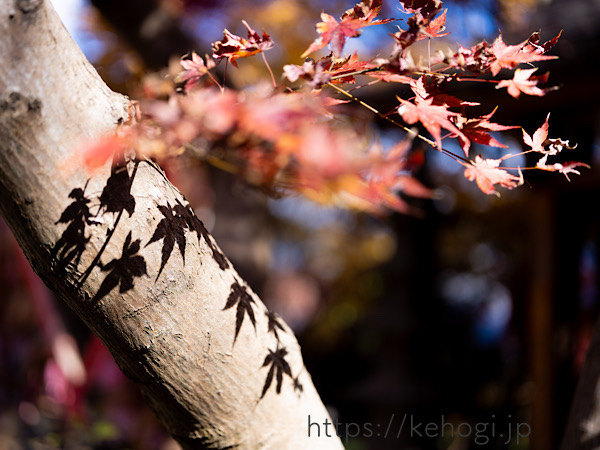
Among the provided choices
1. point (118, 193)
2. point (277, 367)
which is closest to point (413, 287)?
point (277, 367)

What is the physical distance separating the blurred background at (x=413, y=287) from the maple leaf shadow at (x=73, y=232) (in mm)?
329

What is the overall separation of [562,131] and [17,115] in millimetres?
1886

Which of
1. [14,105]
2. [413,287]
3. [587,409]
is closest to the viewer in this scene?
[14,105]

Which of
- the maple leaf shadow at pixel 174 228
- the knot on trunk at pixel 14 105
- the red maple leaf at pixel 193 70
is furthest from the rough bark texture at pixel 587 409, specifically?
the knot on trunk at pixel 14 105

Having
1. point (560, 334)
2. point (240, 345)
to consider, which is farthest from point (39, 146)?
point (560, 334)

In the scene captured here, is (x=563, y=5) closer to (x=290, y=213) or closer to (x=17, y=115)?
(x=17, y=115)

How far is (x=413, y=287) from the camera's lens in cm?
285

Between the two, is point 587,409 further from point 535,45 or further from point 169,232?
point 169,232

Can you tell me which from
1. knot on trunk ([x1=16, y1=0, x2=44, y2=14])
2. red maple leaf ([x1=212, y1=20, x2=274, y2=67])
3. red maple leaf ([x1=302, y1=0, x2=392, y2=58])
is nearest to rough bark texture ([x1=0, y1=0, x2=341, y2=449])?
knot on trunk ([x1=16, y1=0, x2=44, y2=14])

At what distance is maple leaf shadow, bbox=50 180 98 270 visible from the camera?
1.64 ft

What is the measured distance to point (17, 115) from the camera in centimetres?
46

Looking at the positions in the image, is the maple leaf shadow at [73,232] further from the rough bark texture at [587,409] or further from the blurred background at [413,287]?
the rough bark texture at [587,409]

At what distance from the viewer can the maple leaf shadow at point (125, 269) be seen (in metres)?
0.53

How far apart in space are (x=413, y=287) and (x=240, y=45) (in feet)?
8.19
